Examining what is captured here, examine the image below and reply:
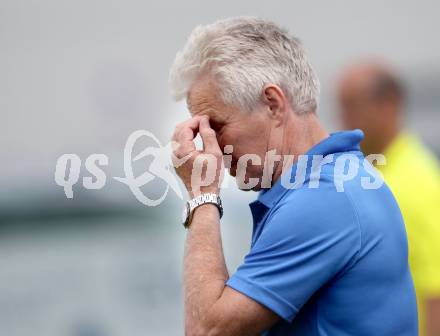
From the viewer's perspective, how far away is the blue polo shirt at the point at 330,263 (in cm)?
225

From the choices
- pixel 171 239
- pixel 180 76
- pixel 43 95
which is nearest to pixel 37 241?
pixel 171 239

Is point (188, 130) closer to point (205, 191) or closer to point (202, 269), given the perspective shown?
point (205, 191)

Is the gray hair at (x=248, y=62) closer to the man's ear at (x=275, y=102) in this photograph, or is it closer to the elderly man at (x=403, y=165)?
the man's ear at (x=275, y=102)

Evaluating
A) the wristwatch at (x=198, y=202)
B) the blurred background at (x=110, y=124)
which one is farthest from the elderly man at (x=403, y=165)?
the wristwatch at (x=198, y=202)

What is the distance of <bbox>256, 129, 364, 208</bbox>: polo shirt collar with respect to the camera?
96.3 inches

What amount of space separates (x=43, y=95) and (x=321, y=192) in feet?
21.0

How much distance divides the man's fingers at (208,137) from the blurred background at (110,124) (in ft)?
6.20

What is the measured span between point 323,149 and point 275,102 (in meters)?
0.16

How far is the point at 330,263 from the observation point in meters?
2.25

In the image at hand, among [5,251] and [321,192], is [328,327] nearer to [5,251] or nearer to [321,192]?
[321,192]

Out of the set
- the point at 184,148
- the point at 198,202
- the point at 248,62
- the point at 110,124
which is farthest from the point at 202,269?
the point at 110,124

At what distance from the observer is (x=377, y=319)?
230 centimetres

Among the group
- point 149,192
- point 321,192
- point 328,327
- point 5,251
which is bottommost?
point 5,251

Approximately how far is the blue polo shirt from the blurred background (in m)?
2.16
